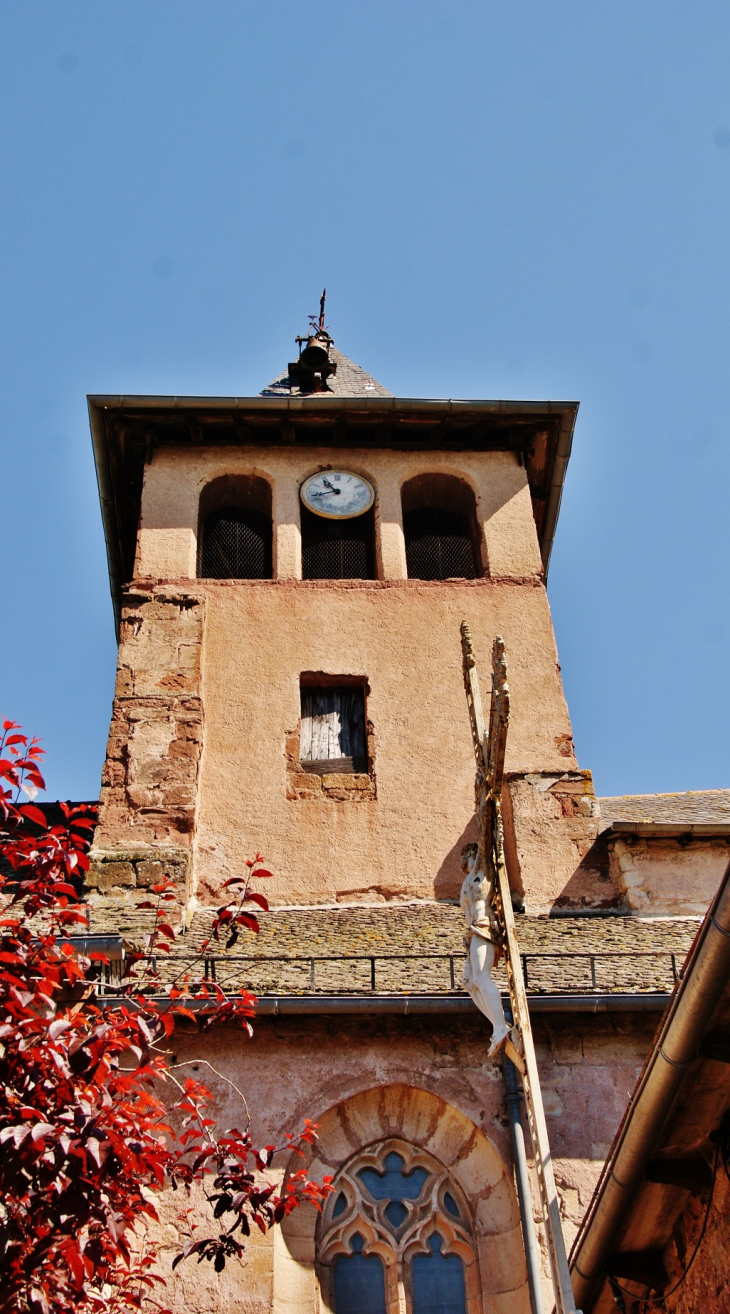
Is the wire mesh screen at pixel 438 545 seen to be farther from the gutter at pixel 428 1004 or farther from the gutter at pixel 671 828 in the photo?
the gutter at pixel 428 1004

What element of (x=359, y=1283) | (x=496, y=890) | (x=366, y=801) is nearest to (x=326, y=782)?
(x=366, y=801)

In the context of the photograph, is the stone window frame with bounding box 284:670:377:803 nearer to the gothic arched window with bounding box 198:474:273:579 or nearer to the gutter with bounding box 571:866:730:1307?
the gothic arched window with bounding box 198:474:273:579

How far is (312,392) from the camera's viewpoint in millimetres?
17891

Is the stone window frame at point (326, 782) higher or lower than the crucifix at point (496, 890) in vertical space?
higher

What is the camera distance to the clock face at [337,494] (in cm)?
1595

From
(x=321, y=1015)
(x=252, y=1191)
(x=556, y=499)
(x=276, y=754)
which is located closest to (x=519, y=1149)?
(x=321, y=1015)

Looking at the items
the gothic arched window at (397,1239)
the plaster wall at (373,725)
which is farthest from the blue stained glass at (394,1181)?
Answer: the plaster wall at (373,725)

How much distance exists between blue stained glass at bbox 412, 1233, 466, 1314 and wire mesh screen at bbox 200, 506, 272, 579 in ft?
27.8

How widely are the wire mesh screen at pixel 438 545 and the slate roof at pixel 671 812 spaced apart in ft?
10.5

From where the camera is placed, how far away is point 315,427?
1638 centimetres

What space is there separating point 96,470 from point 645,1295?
39.6ft

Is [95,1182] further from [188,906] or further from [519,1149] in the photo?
[188,906]

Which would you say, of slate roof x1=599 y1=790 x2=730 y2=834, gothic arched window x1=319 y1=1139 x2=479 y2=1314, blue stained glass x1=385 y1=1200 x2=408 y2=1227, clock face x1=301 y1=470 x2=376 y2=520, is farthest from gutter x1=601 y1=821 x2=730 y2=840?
clock face x1=301 y1=470 x2=376 y2=520

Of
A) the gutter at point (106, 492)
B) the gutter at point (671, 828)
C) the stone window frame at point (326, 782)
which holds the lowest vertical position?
the gutter at point (671, 828)
